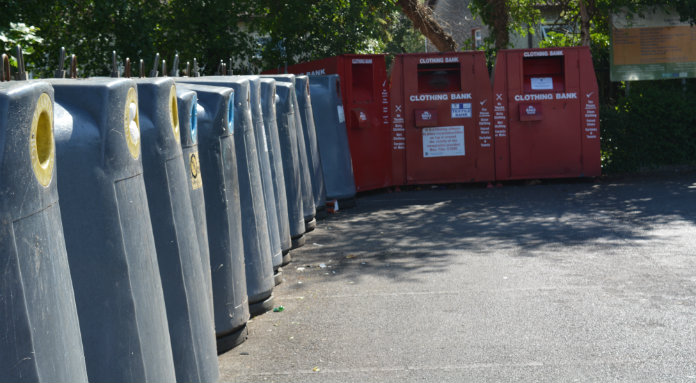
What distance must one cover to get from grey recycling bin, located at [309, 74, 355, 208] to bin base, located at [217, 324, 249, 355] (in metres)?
5.36

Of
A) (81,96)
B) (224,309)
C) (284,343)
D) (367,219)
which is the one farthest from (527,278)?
(81,96)

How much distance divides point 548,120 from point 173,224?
395 inches

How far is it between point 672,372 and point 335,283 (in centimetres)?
295

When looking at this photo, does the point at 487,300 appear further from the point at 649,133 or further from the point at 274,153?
the point at 649,133

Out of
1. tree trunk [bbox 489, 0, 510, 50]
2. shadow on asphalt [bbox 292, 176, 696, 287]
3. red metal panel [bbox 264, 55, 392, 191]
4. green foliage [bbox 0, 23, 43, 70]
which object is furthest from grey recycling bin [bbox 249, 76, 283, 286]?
tree trunk [bbox 489, 0, 510, 50]

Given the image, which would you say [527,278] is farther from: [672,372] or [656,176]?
[656,176]

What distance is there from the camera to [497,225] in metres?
9.52

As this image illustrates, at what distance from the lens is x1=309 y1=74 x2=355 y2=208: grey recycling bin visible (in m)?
10.5

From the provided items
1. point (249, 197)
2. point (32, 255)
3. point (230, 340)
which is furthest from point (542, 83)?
point (32, 255)

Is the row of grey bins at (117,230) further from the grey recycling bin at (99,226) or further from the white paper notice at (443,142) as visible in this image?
the white paper notice at (443,142)

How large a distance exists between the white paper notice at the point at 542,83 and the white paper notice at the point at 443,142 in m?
1.21

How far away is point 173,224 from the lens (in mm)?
3664

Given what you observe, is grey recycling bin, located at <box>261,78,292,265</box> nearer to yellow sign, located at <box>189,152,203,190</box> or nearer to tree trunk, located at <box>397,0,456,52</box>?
yellow sign, located at <box>189,152,203,190</box>

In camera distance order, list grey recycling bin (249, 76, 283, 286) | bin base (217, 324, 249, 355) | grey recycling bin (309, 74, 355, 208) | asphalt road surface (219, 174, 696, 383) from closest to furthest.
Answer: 1. asphalt road surface (219, 174, 696, 383)
2. bin base (217, 324, 249, 355)
3. grey recycling bin (249, 76, 283, 286)
4. grey recycling bin (309, 74, 355, 208)
